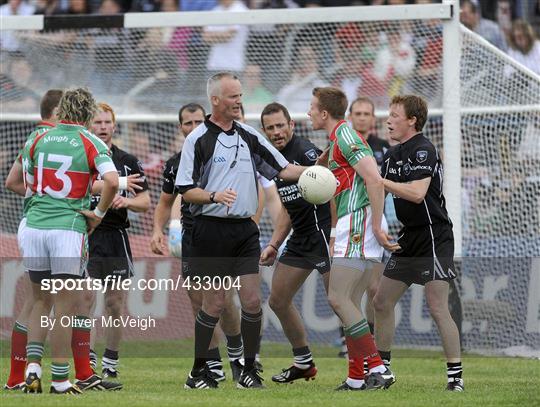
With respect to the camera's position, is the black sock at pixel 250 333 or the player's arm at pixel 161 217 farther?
the player's arm at pixel 161 217

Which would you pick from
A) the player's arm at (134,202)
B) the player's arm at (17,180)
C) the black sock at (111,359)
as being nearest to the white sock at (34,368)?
the player's arm at (17,180)

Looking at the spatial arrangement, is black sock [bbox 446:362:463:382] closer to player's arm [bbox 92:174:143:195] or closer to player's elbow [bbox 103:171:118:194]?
player's elbow [bbox 103:171:118:194]

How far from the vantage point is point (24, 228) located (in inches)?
344

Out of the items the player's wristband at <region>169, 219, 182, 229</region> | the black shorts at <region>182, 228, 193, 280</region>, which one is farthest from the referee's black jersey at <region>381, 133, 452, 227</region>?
the player's wristband at <region>169, 219, 182, 229</region>

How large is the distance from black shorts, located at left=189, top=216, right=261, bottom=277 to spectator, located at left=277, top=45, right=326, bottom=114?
5.63m

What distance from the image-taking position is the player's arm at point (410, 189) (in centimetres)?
891

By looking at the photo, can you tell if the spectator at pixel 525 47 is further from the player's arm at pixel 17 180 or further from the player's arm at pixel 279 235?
the player's arm at pixel 17 180

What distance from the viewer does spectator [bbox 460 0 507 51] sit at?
16984mm

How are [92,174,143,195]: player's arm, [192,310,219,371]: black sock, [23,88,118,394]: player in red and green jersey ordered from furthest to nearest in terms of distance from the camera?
[92,174,143,195]: player's arm, [192,310,219,371]: black sock, [23,88,118,394]: player in red and green jersey

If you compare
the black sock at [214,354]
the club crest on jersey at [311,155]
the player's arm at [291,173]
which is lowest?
the black sock at [214,354]

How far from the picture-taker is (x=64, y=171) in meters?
8.54

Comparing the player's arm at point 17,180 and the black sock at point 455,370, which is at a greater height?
the player's arm at point 17,180

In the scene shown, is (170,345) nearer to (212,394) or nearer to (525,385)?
(212,394)

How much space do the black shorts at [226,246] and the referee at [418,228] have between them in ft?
3.56
